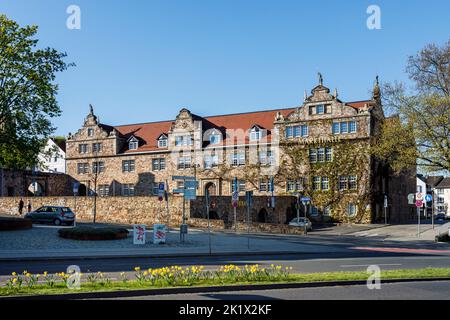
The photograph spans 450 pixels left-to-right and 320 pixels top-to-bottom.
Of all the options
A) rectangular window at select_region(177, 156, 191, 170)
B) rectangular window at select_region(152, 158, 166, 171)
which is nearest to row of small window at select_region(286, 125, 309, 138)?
rectangular window at select_region(177, 156, 191, 170)

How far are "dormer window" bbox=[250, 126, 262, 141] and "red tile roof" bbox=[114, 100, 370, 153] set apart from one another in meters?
0.99

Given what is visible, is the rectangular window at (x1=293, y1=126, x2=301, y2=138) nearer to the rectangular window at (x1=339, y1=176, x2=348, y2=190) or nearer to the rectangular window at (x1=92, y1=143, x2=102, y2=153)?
the rectangular window at (x1=339, y1=176, x2=348, y2=190)

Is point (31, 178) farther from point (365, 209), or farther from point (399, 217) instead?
point (399, 217)

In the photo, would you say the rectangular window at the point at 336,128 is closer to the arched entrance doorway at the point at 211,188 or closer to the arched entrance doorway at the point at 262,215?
the arched entrance doorway at the point at 262,215

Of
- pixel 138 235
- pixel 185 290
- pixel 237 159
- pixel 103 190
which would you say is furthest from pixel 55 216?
pixel 185 290

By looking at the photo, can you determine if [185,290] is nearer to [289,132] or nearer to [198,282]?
[198,282]

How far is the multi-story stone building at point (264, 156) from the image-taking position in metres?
56.5

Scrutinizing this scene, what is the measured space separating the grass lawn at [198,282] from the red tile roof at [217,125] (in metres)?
45.1

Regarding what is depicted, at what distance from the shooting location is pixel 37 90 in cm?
3662

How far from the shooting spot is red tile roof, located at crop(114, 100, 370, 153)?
212ft

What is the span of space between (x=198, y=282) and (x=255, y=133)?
1989 inches

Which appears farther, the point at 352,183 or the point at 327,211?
the point at 327,211

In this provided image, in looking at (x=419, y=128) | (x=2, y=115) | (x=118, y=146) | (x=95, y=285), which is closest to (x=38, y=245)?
(x=2, y=115)

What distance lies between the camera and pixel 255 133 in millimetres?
63188
